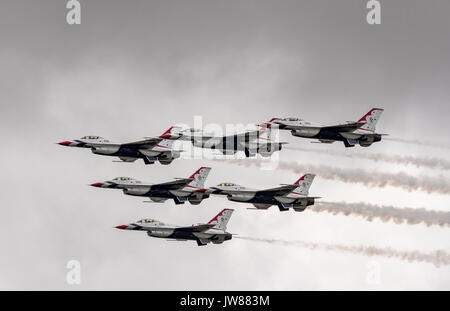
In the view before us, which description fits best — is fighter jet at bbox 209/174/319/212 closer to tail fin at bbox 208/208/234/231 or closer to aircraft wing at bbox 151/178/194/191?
aircraft wing at bbox 151/178/194/191

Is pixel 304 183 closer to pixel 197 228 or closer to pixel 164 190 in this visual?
pixel 197 228

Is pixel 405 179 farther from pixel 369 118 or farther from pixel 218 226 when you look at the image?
pixel 218 226

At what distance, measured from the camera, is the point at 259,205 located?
176 metres

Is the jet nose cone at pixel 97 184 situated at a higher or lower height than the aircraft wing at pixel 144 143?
lower

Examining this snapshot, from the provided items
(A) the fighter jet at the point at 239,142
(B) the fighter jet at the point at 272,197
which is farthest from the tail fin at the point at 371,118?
(B) the fighter jet at the point at 272,197

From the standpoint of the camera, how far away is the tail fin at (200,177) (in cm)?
17864

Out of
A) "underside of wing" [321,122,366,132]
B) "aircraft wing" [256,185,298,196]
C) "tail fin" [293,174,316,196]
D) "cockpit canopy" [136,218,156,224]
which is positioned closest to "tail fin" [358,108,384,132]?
"underside of wing" [321,122,366,132]

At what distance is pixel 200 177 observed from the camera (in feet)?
589

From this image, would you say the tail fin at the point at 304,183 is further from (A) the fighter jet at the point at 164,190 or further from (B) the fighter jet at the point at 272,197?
(A) the fighter jet at the point at 164,190

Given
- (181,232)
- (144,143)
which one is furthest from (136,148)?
(181,232)

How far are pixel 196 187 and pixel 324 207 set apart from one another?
15820mm

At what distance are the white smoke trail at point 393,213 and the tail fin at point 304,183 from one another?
3228 mm
